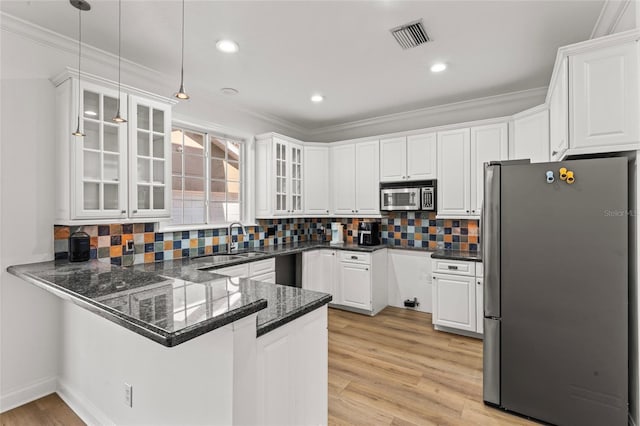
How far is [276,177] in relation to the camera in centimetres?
413

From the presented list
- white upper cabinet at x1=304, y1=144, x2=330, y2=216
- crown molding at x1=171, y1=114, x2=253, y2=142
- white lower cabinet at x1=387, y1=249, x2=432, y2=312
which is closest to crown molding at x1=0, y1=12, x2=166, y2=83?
crown molding at x1=171, y1=114, x2=253, y2=142

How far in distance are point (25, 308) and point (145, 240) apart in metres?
0.94

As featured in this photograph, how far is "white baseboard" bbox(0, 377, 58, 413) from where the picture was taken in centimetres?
215

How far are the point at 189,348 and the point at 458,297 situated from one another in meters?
2.91

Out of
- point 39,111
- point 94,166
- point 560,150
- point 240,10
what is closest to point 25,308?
point 94,166

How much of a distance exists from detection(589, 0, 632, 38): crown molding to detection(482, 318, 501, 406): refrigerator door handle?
2.11 m

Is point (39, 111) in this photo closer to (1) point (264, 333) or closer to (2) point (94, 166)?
(2) point (94, 166)

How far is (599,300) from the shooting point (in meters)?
1.81

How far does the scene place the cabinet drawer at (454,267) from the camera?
10.9 feet

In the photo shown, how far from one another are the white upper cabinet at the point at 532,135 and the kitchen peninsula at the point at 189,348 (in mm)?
2636

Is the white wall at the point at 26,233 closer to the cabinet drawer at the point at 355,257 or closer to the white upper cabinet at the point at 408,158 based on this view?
the cabinet drawer at the point at 355,257

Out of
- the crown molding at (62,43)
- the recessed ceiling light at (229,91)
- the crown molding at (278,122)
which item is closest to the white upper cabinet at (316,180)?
the crown molding at (278,122)

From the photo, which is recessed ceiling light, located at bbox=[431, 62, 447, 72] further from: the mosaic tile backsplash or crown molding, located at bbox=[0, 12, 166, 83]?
crown molding, located at bbox=[0, 12, 166, 83]

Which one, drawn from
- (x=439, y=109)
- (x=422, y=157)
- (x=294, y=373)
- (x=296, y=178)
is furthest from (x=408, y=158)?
(x=294, y=373)
